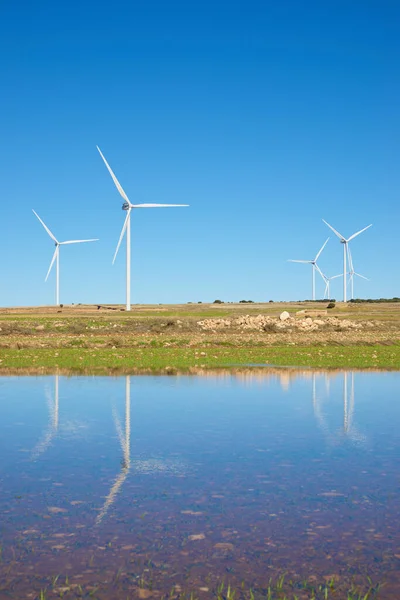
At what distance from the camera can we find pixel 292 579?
25.7 feet

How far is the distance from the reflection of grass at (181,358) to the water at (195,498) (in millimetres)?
14420

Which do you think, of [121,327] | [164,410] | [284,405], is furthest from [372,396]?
[121,327]

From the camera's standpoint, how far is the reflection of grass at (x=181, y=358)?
3594 cm

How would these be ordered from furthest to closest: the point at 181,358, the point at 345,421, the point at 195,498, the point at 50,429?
1. the point at 181,358
2. the point at 345,421
3. the point at 50,429
4. the point at 195,498

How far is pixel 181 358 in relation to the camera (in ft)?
132

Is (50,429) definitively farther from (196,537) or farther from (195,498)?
(196,537)

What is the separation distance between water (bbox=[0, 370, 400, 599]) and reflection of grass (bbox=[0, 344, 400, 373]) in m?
14.4

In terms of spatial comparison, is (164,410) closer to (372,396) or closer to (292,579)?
(372,396)

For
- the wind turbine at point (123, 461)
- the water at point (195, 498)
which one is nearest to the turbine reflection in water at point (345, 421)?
the water at point (195, 498)

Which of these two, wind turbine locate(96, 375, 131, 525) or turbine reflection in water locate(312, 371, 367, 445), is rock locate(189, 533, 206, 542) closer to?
wind turbine locate(96, 375, 131, 525)

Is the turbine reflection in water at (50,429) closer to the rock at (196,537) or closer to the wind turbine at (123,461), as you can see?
the wind turbine at (123,461)

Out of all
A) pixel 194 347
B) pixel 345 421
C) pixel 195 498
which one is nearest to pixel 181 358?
pixel 194 347

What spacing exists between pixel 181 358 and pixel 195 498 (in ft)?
95.9

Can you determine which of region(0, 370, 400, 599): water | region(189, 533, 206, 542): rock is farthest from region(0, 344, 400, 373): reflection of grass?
region(189, 533, 206, 542): rock
